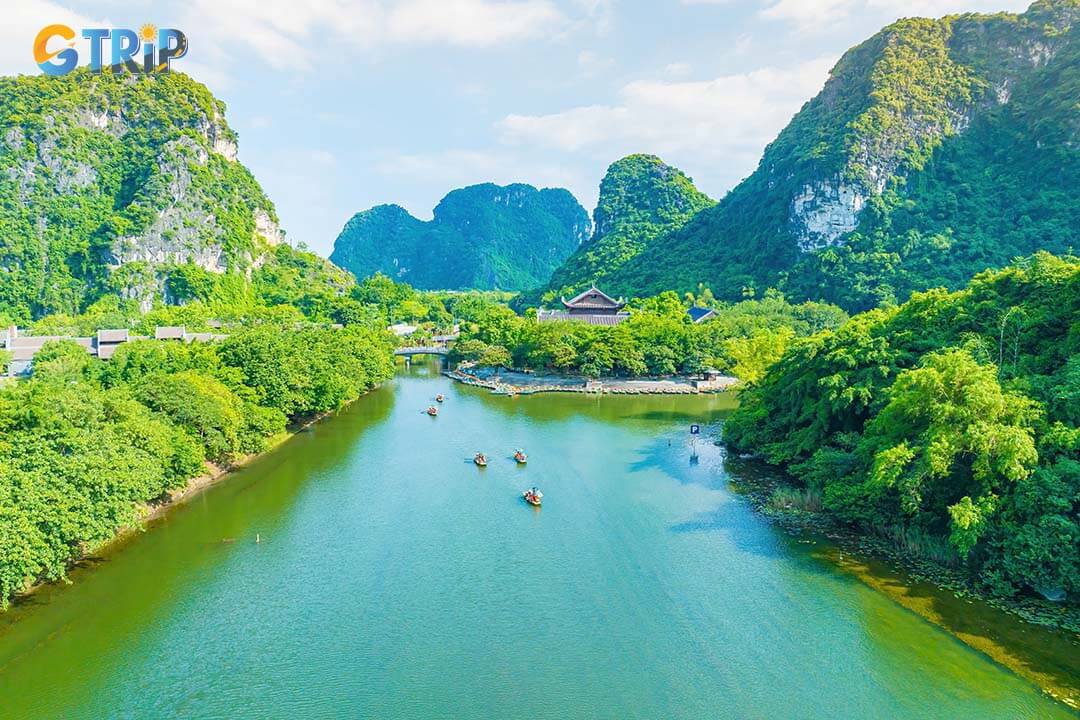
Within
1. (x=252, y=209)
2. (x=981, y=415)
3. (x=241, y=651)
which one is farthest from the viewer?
(x=252, y=209)

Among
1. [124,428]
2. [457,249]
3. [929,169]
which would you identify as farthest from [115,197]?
[457,249]

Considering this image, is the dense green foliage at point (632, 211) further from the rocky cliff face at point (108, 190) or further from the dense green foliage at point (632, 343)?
the dense green foliage at point (632, 343)

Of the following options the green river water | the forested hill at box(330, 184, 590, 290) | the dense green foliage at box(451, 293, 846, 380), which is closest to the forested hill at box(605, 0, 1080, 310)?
the dense green foliage at box(451, 293, 846, 380)

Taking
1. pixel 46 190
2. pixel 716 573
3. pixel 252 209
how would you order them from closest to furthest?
1. pixel 716 573
2. pixel 46 190
3. pixel 252 209

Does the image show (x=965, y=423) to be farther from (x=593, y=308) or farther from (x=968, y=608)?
(x=593, y=308)

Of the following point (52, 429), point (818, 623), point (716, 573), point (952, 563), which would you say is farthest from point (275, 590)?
point (952, 563)

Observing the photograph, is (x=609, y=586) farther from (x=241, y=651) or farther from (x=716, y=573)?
(x=241, y=651)
